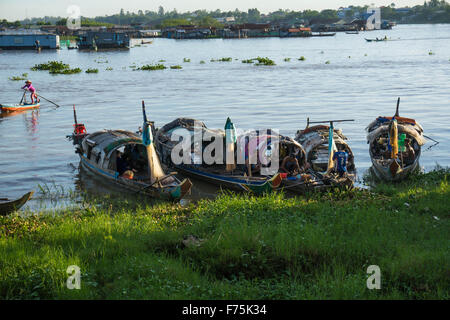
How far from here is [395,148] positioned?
17.8 metres

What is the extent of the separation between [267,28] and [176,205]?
139 m

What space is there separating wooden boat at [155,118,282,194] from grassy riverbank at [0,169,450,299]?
8.64 ft

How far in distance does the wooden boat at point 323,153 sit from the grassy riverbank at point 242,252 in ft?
8.30

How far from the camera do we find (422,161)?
21.4 meters

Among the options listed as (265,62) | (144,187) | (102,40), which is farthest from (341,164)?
(102,40)

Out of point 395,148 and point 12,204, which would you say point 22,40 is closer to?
point 12,204

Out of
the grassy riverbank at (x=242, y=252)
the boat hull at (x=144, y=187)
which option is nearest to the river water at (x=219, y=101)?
the boat hull at (x=144, y=187)

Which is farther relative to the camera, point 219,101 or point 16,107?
point 219,101

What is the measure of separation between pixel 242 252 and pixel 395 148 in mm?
10179

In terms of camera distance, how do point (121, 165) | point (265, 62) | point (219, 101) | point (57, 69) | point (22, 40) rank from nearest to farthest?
point (121, 165) → point (219, 101) → point (57, 69) → point (265, 62) → point (22, 40)

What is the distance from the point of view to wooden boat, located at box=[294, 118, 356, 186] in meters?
15.9

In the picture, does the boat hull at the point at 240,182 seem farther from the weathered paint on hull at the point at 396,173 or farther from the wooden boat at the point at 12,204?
the wooden boat at the point at 12,204

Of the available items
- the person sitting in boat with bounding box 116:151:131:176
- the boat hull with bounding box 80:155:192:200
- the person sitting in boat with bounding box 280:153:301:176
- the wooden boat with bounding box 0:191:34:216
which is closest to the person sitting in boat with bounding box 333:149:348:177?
the person sitting in boat with bounding box 280:153:301:176

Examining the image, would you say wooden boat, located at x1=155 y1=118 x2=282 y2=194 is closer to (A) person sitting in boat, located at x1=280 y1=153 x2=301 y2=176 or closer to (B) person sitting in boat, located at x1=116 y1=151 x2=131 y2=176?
(A) person sitting in boat, located at x1=280 y1=153 x2=301 y2=176
